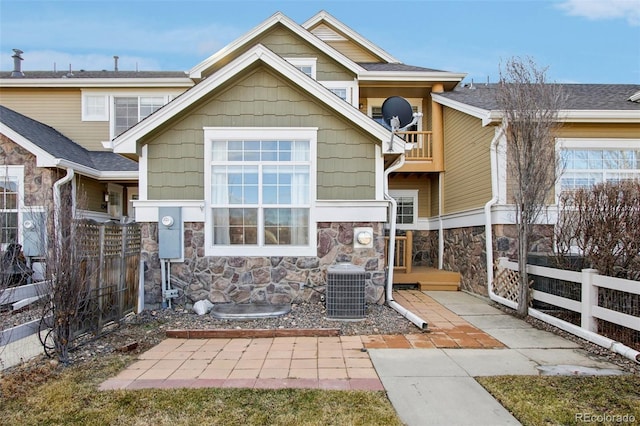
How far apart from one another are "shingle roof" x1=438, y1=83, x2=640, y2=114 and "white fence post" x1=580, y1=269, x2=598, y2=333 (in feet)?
13.3

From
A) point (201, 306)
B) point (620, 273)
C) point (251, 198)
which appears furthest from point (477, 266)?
point (201, 306)

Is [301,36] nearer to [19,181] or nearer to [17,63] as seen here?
[19,181]

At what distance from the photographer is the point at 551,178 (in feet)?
22.5

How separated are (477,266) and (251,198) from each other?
18.1 ft

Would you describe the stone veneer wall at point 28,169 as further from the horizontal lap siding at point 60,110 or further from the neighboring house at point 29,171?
the horizontal lap siding at point 60,110

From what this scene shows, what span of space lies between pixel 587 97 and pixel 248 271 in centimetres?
949

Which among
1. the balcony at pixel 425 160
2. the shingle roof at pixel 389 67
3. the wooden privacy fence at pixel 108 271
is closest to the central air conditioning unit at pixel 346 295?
the wooden privacy fence at pixel 108 271

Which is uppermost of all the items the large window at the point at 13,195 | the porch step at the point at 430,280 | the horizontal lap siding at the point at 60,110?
the horizontal lap siding at the point at 60,110

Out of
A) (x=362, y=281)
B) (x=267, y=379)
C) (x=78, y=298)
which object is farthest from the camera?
(x=362, y=281)

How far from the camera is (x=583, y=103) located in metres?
8.84

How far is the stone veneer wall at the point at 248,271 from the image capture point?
717 centimetres

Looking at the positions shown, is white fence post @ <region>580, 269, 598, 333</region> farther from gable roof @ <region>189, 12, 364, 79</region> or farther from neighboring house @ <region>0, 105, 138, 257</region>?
neighboring house @ <region>0, 105, 138, 257</region>

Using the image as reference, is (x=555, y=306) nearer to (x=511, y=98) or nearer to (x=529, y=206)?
(x=529, y=206)

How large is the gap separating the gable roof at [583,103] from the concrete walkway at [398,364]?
4.69 meters
